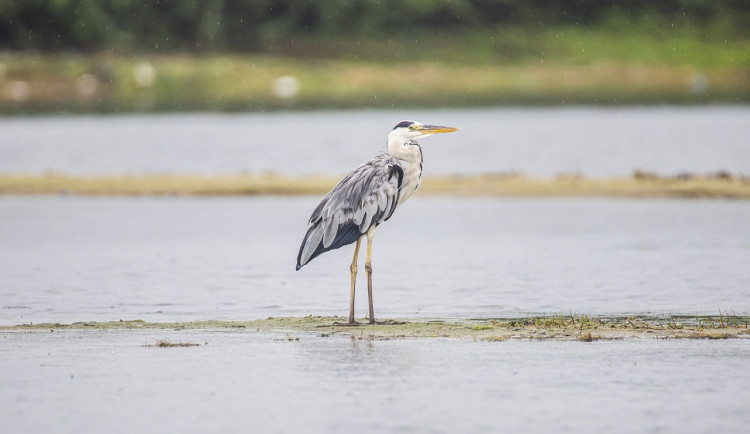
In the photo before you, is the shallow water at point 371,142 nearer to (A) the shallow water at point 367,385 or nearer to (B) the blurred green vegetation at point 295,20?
(A) the shallow water at point 367,385

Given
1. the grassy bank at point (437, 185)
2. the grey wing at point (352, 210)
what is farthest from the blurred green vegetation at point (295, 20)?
the grey wing at point (352, 210)

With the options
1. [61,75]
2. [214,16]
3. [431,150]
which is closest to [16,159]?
[431,150]

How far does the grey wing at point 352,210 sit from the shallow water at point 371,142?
54.4 feet

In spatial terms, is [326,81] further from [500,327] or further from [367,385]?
[367,385]

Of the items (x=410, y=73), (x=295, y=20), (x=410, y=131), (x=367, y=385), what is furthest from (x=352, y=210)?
(x=295, y=20)

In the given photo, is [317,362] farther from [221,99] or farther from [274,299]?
[221,99]

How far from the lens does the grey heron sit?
37.6ft

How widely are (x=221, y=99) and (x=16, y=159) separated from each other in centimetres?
3945

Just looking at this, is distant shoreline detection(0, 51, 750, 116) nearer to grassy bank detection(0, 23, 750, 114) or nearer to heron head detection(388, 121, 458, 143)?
grassy bank detection(0, 23, 750, 114)

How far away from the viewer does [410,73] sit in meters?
85.0

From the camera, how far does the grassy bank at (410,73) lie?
6925cm

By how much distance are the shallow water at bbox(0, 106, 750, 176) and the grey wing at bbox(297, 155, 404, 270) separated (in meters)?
16.6

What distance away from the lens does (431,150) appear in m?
37.0

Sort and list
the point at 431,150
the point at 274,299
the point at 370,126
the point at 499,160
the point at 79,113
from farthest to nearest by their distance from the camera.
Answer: the point at 79,113
the point at 370,126
the point at 431,150
the point at 499,160
the point at 274,299
